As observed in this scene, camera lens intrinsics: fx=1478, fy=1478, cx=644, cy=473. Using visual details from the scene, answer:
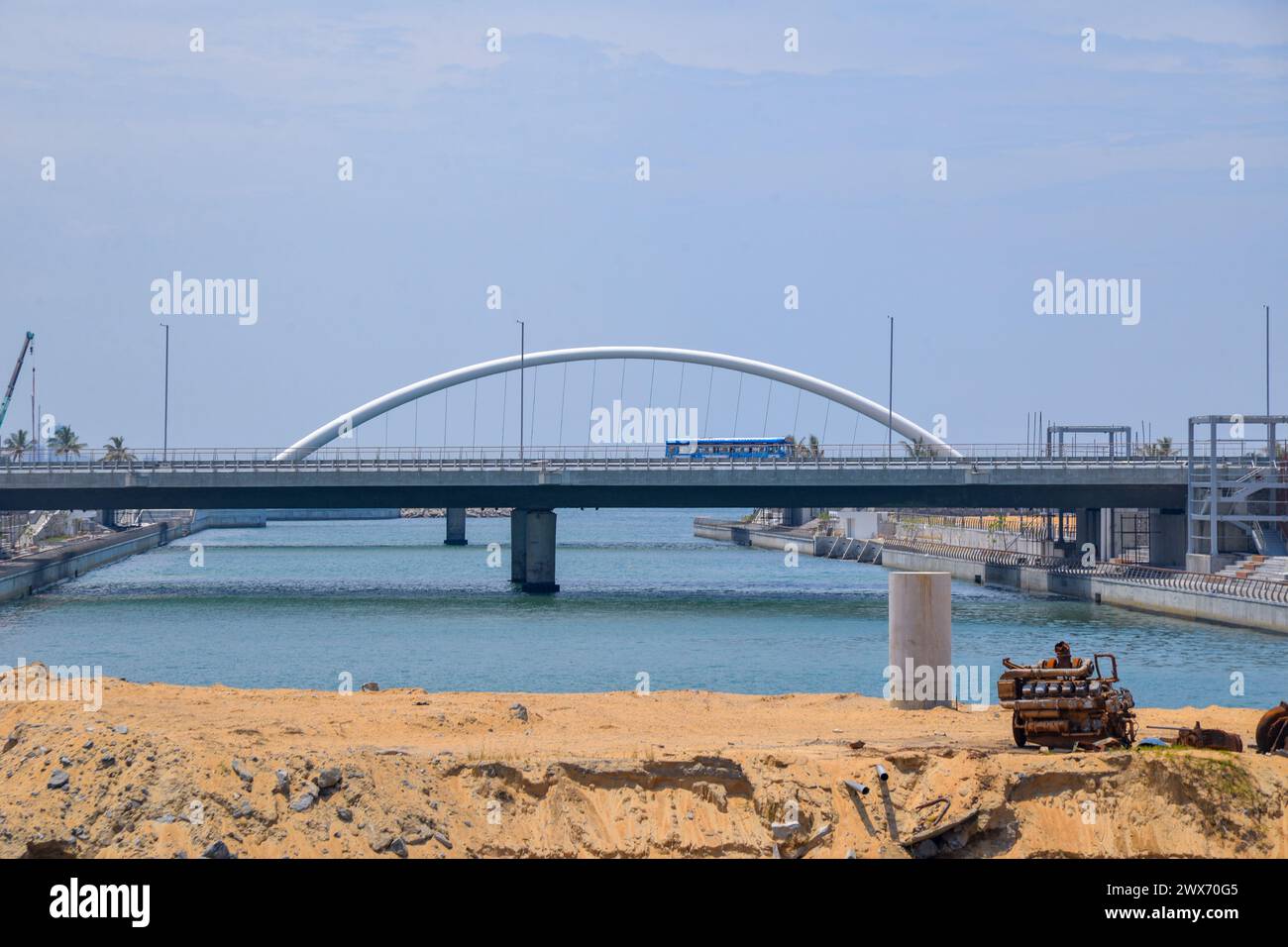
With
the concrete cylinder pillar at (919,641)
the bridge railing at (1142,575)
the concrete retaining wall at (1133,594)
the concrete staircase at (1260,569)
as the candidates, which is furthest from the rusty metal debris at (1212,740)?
the concrete staircase at (1260,569)

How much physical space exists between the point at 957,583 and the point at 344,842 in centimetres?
7725

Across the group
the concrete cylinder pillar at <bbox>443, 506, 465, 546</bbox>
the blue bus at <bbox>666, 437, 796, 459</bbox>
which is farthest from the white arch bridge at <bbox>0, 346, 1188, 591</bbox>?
the concrete cylinder pillar at <bbox>443, 506, 465, 546</bbox>

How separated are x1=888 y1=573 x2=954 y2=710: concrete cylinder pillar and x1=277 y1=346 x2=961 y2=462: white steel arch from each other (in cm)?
9956

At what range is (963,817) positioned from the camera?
59.2ft

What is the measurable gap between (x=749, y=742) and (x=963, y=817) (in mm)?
3683

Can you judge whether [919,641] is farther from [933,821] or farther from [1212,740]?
[933,821]
